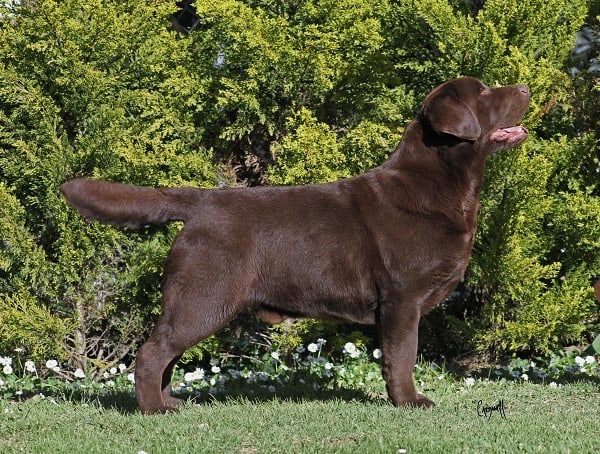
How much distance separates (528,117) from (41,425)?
11.2ft

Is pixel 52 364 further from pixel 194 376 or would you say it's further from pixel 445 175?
pixel 445 175

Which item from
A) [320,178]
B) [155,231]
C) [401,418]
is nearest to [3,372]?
[155,231]

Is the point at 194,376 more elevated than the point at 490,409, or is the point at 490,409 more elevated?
the point at 490,409

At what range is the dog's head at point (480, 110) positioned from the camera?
432 cm

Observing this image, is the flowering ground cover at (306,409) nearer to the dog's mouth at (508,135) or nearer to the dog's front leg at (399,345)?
the dog's front leg at (399,345)

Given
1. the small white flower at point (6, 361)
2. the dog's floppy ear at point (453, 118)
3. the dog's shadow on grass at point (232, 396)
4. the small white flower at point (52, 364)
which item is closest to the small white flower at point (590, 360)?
the dog's shadow on grass at point (232, 396)

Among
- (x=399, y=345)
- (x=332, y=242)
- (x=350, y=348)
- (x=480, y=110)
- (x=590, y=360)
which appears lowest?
(x=350, y=348)

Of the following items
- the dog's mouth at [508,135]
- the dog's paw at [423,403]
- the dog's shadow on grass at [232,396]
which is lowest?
the dog's shadow on grass at [232,396]

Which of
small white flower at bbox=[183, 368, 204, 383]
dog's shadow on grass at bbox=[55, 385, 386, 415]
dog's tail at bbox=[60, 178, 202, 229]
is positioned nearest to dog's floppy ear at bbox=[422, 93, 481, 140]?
dog's tail at bbox=[60, 178, 202, 229]

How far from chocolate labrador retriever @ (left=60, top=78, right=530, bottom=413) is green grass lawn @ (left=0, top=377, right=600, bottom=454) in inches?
10.6

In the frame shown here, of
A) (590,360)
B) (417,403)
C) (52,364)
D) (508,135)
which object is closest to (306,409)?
(417,403)

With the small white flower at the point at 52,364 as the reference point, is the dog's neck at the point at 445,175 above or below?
above

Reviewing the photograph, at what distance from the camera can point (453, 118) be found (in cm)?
430

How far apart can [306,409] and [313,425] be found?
0.44m
